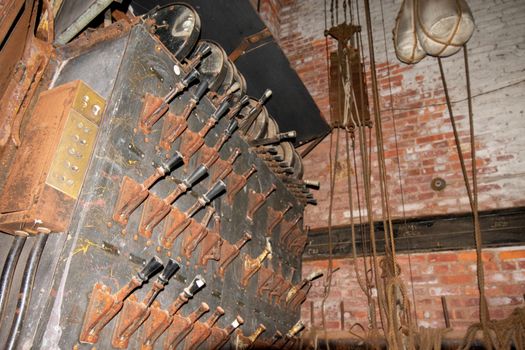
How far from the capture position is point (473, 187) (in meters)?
3.86

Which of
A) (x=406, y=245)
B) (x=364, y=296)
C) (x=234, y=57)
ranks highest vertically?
(x=234, y=57)

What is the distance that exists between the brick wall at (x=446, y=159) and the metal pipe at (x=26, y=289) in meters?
2.91

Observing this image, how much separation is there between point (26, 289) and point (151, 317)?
2.19 feet

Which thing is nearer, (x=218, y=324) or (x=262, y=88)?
(x=218, y=324)

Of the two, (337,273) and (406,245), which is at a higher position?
(406,245)

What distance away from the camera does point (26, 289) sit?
171cm

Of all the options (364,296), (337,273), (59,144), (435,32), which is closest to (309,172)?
(337,273)

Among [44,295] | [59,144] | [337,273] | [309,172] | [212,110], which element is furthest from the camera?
[309,172]

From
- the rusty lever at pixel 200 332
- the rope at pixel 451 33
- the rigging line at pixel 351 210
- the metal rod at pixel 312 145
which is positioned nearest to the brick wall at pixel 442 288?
the rigging line at pixel 351 210

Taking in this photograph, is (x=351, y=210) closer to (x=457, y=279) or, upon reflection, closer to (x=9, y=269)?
(x=457, y=279)

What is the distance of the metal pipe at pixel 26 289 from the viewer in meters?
1.63

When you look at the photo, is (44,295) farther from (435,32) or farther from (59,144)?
(435,32)

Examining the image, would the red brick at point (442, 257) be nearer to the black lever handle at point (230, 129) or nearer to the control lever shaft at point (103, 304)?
the black lever handle at point (230, 129)

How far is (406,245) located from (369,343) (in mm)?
978
